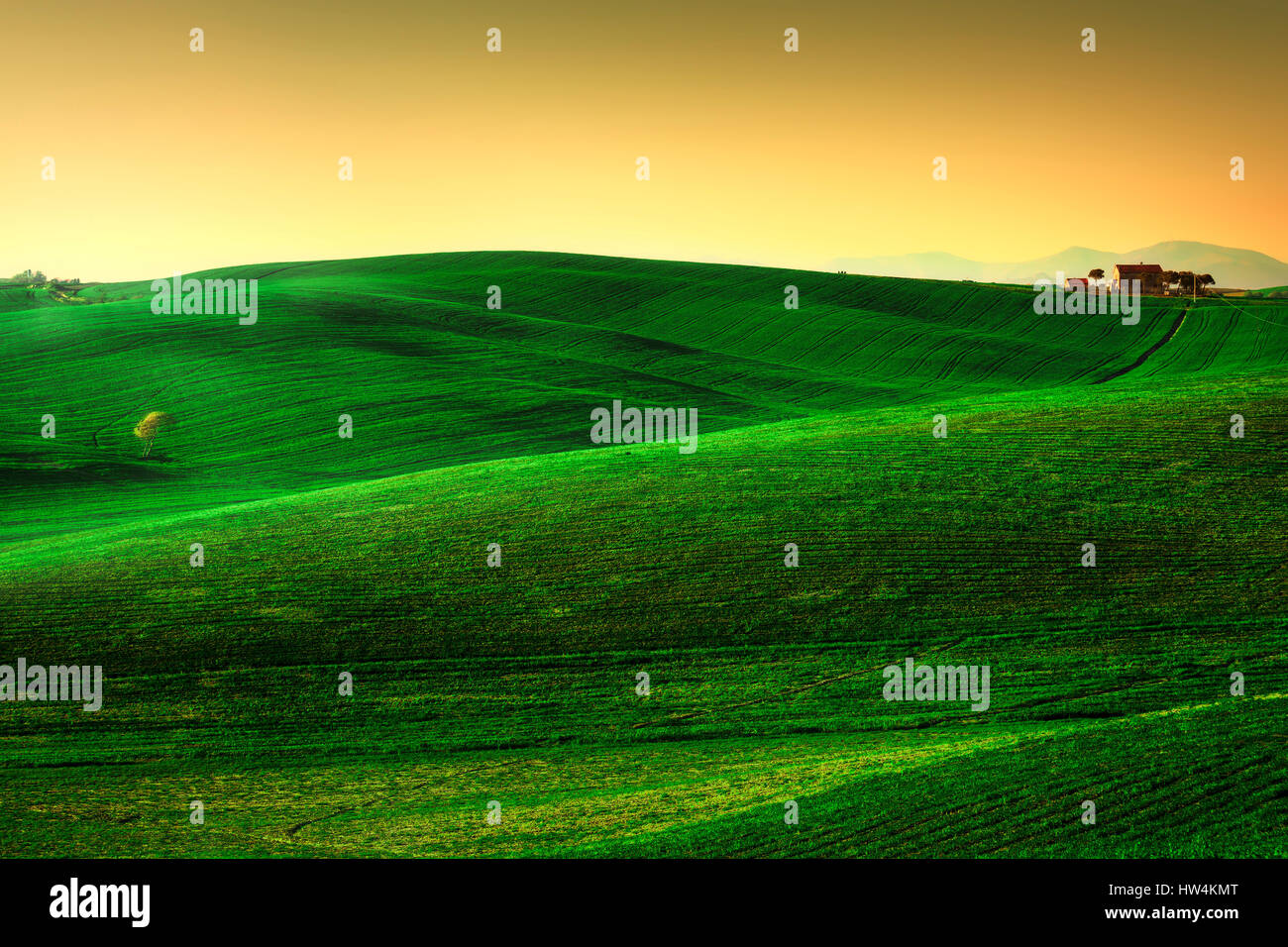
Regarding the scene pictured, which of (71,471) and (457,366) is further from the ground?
(457,366)

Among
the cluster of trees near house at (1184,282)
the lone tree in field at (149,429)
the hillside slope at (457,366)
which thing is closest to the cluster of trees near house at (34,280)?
the hillside slope at (457,366)

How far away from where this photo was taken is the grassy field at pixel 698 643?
13.5 metres

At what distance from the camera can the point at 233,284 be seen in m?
90.1

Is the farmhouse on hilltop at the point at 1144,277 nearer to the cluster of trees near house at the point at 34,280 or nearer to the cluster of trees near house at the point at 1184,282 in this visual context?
the cluster of trees near house at the point at 1184,282

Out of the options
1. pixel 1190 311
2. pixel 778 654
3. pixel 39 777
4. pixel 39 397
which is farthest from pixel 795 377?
pixel 39 777

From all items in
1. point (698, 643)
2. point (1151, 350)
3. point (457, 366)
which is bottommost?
point (698, 643)

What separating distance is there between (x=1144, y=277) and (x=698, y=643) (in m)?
103

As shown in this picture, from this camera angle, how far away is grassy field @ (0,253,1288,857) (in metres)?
13.5

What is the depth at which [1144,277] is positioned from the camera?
107375mm

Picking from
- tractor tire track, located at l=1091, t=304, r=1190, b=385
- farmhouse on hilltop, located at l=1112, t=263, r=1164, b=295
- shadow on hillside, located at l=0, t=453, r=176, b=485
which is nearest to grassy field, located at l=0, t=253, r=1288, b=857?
shadow on hillside, located at l=0, t=453, r=176, b=485

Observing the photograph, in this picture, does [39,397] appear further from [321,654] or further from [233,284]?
[321,654]

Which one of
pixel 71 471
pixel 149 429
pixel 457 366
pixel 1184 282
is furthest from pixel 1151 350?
pixel 71 471

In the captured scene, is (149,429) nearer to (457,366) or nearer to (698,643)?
(457,366)

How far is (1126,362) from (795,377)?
22981mm
